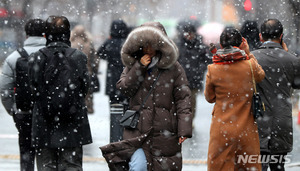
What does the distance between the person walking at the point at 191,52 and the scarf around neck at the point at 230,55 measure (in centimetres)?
472

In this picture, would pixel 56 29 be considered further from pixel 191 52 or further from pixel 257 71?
pixel 191 52

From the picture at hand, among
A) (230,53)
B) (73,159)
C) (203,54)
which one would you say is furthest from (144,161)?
(203,54)

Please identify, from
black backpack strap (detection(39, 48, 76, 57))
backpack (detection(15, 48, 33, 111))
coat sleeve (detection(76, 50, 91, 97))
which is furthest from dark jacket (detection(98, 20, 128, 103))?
black backpack strap (detection(39, 48, 76, 57))

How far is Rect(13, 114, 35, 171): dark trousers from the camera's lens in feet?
21.9

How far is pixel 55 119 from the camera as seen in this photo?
5.91 meters

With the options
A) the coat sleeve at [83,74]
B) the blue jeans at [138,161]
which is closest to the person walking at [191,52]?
the coat sleeve at [83,74]

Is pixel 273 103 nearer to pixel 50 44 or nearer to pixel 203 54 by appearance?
pixel 50 44

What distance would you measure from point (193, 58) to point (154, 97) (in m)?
5.07

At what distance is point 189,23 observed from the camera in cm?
1053

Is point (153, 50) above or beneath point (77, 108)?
above

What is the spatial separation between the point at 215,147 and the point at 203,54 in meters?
4.95

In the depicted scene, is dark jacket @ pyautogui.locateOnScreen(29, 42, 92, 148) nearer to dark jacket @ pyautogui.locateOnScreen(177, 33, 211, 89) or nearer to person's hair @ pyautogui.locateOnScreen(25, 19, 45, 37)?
person's hair @ pyautogui.locateOnScreen(25, 19, 45, 37)

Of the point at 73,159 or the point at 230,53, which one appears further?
the point at 73,159

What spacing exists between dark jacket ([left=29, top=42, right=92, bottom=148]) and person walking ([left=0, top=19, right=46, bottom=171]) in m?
0.72
